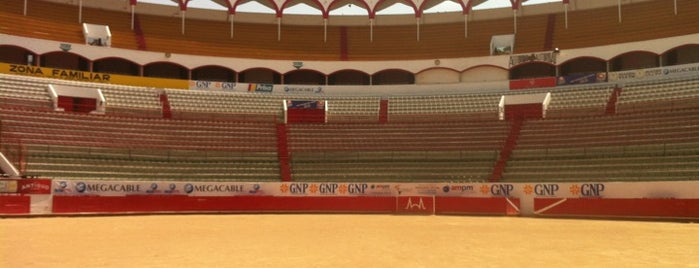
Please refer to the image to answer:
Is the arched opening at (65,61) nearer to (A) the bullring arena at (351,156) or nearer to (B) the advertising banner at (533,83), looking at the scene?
(A) the bullring arena at (351,156)

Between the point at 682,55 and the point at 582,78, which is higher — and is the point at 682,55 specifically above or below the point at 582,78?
above

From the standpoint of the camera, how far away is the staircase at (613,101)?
136 ft

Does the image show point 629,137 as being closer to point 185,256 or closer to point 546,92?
point 546,92

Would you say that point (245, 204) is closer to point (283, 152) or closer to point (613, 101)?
point (283, 152)

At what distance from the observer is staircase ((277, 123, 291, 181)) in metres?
38.1

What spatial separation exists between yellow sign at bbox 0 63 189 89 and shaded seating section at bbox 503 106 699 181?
26491 mm

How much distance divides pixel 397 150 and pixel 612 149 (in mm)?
13004

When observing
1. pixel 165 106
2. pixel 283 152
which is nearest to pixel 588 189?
pixel 283 152

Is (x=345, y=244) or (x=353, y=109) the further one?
(x=353, y=109)

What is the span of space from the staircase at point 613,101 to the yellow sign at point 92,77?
102ft

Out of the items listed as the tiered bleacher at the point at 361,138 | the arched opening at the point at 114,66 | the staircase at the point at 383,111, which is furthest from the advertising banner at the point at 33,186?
the staircase at the point at 383,111

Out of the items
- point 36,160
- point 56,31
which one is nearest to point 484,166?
point 36,160

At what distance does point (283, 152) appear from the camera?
40938mm

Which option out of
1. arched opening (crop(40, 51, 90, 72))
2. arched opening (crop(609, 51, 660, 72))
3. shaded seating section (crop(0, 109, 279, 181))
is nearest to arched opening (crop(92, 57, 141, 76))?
arched opening (crop(40, 51, 90, 72))
